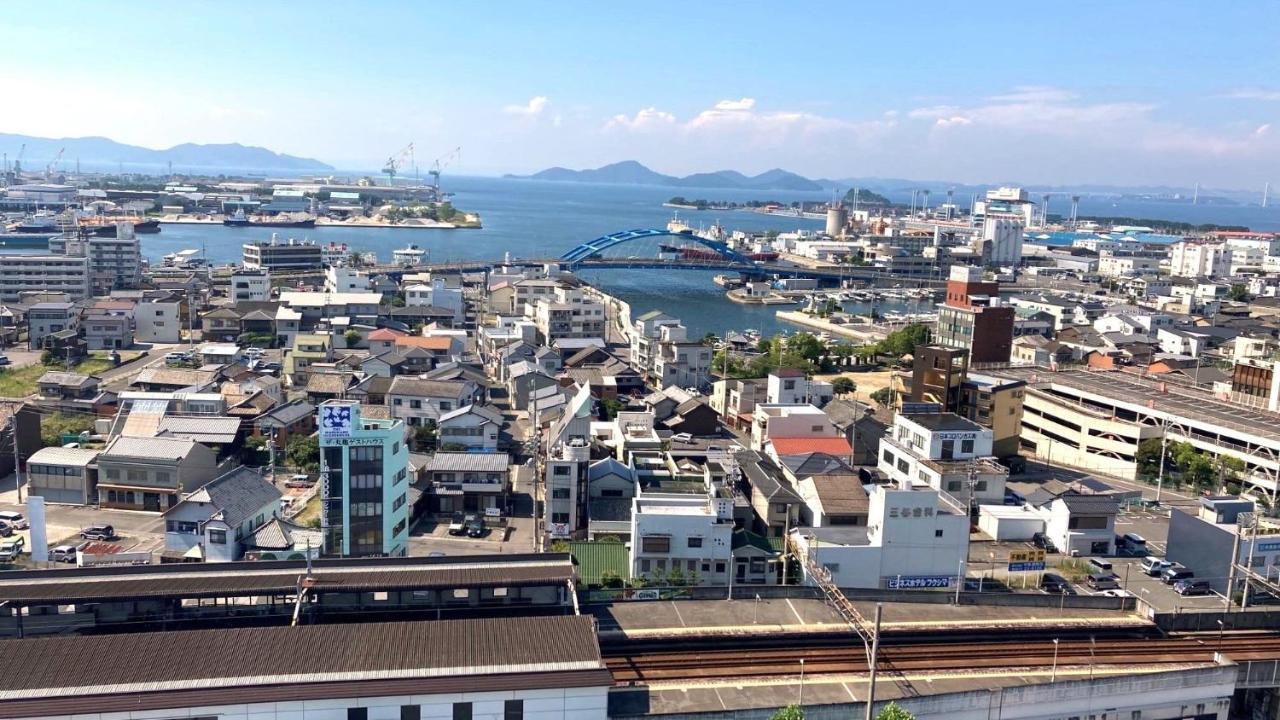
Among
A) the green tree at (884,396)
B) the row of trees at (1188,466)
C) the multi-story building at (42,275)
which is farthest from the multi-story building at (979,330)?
the multi-story building at (42,275)

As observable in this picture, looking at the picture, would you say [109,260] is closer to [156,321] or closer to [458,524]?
[156,321]

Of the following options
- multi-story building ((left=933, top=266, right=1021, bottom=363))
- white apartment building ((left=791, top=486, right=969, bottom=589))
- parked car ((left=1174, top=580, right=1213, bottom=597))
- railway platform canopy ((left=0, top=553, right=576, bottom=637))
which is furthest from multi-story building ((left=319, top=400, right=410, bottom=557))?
multi-story building ((left=933, top=266, right=1021, bottom=363))

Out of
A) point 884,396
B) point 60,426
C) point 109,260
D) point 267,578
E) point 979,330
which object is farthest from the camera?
point 109,260

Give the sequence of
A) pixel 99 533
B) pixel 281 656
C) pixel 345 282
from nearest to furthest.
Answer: pixel 281 656, pixel 99 533, pixel 345 282

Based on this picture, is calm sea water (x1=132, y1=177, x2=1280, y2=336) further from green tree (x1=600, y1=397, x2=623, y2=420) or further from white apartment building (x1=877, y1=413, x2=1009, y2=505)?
white apartment building (x1=877, y1=413, x2=1009, y2=505)

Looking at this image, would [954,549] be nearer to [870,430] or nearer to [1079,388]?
[870,430]

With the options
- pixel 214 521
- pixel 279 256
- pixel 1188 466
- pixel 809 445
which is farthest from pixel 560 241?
pixel 214 521
